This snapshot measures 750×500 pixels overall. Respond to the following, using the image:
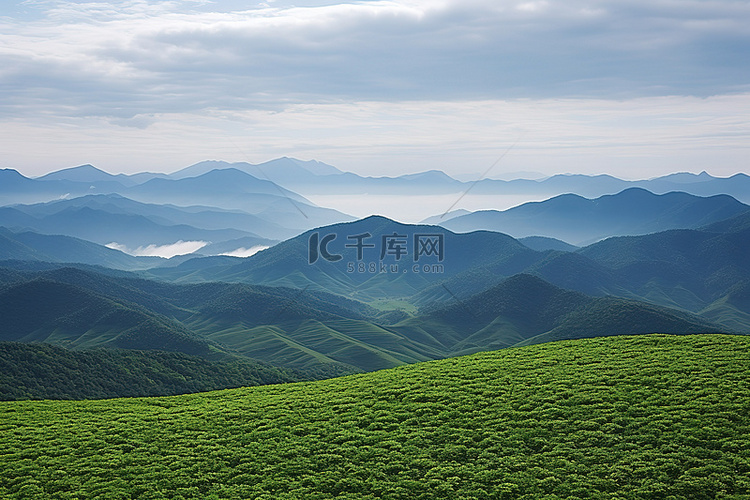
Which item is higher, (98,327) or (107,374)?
(107,374)

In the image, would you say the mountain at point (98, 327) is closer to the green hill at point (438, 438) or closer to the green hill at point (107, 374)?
the green hill at point (107, 374)

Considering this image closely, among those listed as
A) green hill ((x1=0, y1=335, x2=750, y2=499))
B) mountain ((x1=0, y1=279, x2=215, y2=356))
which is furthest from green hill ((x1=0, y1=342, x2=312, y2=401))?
green hill ((x1=0, y1=335, x2=750, y2=499))

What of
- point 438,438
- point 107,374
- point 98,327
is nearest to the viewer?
point 438,438

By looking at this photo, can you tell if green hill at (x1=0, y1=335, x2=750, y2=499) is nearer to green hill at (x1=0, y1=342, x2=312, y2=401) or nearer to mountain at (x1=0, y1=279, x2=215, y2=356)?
green hill at (x1=0, y1=342, x2=312, y2=401)

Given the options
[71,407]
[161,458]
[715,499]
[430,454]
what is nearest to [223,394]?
[71,407]

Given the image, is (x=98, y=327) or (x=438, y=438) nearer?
(x=438, y=438)

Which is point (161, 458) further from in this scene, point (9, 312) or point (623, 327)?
point (9, 312)

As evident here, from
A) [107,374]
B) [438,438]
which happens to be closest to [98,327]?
[107,374]

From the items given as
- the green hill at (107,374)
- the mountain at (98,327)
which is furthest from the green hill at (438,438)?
the mountain at (98,327)

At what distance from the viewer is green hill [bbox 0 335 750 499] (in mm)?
21750

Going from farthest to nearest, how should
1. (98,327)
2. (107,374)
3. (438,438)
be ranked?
(98,327) → (107,374) → (438,438)

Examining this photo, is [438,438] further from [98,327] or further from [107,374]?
Answer: [98,327]

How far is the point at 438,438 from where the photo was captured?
83.6 ft

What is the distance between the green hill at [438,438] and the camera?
856 inches
